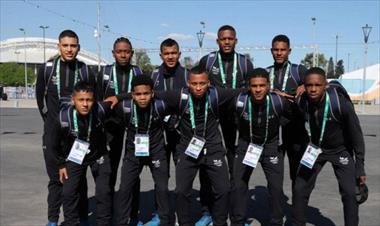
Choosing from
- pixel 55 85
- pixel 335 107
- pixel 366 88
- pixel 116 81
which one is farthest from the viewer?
pixel 366 88

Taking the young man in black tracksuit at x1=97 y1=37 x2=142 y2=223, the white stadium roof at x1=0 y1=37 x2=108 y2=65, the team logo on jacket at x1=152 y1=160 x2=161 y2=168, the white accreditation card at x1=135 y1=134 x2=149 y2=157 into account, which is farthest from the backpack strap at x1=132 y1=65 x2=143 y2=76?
the white stadium roof at x1=0 y1=37 x2=108 y2=65

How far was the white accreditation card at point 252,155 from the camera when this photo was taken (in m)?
4.99

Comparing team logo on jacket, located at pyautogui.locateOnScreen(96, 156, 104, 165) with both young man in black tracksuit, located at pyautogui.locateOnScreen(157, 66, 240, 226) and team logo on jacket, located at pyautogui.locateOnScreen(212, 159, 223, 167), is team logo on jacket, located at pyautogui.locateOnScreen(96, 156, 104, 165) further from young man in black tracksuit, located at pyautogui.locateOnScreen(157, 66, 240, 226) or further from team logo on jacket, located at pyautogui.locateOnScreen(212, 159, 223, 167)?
team logo on jacket, located at pyautogui.locateOnScreen(212, 159, 223, 167)

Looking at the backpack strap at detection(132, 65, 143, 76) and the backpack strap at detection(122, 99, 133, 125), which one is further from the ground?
the backpack strap at detection(132, 65, 143, 76)

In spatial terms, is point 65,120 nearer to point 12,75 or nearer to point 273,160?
point 273,160

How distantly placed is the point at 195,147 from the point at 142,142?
64cm

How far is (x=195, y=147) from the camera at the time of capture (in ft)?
16.3

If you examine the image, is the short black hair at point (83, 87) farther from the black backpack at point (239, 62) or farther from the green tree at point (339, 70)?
the green tree at point (339, 70)

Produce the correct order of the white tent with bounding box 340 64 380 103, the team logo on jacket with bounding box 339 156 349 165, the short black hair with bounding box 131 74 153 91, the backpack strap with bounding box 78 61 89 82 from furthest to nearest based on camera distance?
the white tent with bounding box 340 64 380 103
the backpack strap with bounding box 78 61 89 82
the short black hair with bounding box 131 74 153 91
the team logo on jacket with bounding box 339 156 349 165

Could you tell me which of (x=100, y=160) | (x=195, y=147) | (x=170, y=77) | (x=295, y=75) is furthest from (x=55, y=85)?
(x=295, y=75)

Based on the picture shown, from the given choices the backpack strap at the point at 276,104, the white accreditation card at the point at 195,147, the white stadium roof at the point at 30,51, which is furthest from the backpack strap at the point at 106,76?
the white stadium roof at the point at 30,51

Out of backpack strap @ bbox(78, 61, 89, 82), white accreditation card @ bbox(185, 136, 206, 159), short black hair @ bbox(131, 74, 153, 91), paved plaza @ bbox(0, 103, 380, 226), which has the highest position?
backpack strap @ bbox(78, 61, 89, 82)

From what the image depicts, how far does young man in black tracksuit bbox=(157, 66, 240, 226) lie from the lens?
16.5 ft

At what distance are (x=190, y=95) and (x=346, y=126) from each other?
1.83m
